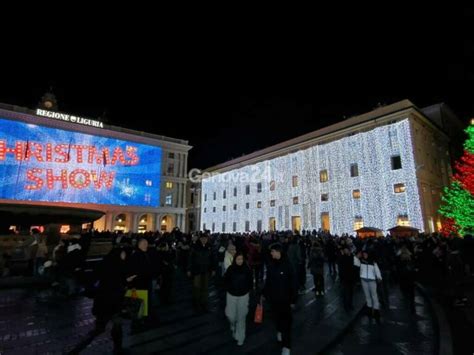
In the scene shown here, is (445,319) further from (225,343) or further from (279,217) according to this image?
(279,217)

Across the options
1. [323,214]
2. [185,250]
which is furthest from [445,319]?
[323,214]

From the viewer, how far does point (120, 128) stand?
146 feet

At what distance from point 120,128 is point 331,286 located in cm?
4282

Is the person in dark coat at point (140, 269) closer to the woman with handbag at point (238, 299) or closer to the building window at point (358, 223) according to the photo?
the woman with handbag at point (238, 299)

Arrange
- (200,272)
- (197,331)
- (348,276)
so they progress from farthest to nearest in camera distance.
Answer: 1. (348,276)
2. (200,272)
3. (197,331)

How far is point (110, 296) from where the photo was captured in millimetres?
4312

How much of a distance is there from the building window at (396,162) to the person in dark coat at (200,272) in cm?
2681

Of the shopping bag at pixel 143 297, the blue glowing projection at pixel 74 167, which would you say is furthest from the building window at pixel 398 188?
the blue glowing projection at pixel 74 167

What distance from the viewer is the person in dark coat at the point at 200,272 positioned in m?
7.24

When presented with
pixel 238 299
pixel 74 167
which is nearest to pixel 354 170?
pixel 238 299

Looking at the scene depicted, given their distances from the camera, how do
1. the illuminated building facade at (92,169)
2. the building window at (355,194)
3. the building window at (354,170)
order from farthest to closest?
the illuminated building facade at (92,169) → the building window at (354,170) → the building window at (355,194)

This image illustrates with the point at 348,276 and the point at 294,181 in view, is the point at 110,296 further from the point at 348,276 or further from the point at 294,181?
the point at 294,181

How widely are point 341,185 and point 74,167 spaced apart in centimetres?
3703

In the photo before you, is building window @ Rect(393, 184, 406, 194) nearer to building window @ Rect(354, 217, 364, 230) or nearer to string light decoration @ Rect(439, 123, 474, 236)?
string light decoration @ Rect(439, 123, 474, 236)
